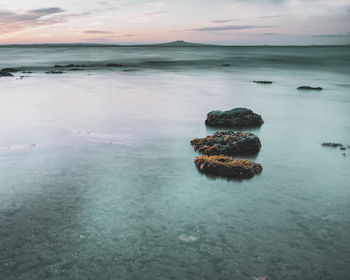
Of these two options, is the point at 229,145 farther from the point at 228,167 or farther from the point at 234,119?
the point at 234,119

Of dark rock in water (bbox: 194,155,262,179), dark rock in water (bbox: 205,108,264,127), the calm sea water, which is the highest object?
dark rock in water (bbox: 205,108,264,127)

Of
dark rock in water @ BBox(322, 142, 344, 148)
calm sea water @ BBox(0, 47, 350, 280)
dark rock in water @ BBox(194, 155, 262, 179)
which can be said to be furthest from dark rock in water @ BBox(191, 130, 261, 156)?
dark rock in water @ BBox(322, 142, 344, 148)

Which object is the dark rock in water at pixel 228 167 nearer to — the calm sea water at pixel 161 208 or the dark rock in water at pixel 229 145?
the calm sea water at pixel 161 208

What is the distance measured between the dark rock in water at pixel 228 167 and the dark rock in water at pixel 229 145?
1.01 metres

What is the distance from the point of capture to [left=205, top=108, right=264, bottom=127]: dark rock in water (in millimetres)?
12367

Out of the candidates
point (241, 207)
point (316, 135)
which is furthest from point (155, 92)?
point (241, 207)

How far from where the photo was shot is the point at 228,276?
407 centimetres

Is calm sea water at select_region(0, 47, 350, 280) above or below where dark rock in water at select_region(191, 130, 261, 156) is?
below

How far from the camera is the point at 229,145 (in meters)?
8.82

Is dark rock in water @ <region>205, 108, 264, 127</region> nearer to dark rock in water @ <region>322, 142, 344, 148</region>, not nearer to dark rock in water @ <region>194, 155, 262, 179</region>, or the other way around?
dark rock in water @ <region>322, 142, 344, 148</region>

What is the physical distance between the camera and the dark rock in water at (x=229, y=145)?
28.7 feet

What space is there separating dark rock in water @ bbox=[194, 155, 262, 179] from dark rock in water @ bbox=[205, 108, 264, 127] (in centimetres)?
477

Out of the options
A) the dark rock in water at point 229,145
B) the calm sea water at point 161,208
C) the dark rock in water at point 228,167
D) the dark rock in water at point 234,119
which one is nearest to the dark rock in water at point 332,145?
the calm sea water at point 161,208

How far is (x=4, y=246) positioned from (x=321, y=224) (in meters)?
4.67
